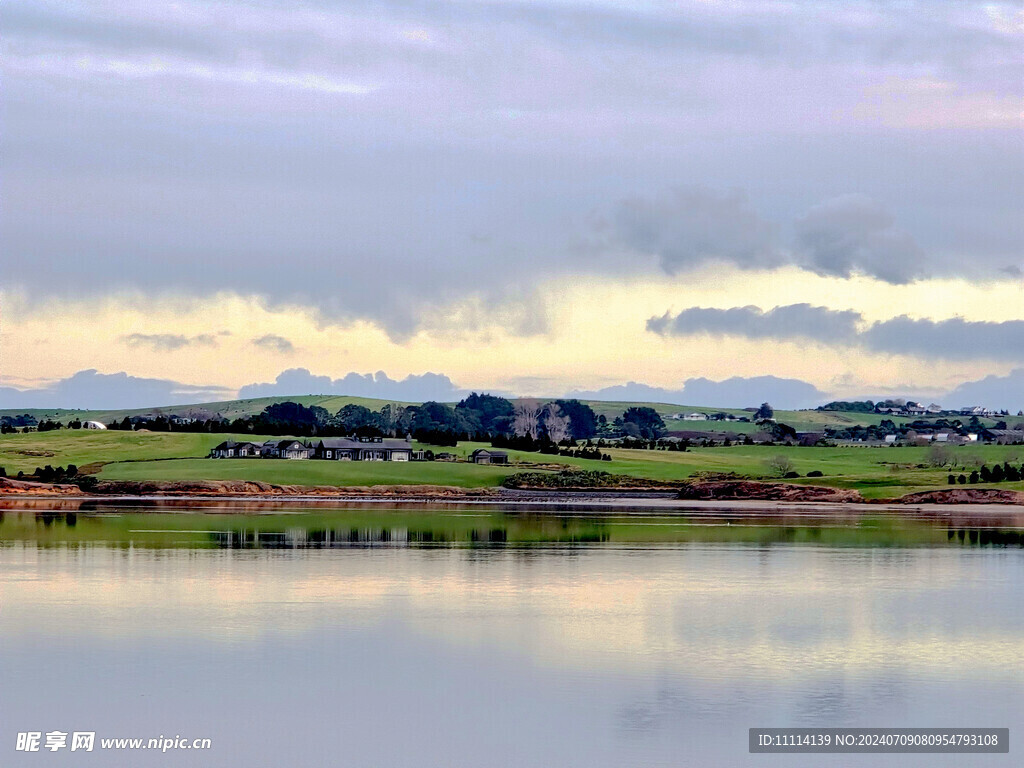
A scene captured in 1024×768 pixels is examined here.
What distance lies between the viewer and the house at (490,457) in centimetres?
14062

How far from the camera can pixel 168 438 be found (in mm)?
146875

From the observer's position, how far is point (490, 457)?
464 ft

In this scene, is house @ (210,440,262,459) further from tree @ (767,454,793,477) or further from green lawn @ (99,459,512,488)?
tree @ (767,454,793,477)

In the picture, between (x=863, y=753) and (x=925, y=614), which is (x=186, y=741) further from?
(x=925, y=614)

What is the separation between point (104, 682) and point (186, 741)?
479cm

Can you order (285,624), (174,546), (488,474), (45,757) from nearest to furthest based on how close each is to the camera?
(45,757) < (285,624) < (174,546) < (488,474)

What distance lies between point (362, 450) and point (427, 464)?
57.3 feet

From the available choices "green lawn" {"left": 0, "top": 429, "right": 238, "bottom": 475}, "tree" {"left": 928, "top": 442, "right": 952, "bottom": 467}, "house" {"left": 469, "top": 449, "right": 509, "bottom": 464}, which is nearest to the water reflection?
"green lawn" {"left": 0, "top": 429, "right": 238, "bottom": 475}

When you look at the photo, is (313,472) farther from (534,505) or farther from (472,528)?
(472,528)

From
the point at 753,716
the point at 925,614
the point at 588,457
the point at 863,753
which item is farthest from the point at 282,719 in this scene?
the point at 588,457

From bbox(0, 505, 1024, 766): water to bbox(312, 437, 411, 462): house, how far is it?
299ft

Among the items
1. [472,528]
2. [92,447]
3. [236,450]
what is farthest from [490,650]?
[236,450]

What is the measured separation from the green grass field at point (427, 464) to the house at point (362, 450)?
6435 millimetres

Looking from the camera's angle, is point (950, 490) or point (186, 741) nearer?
point (186, 741)
